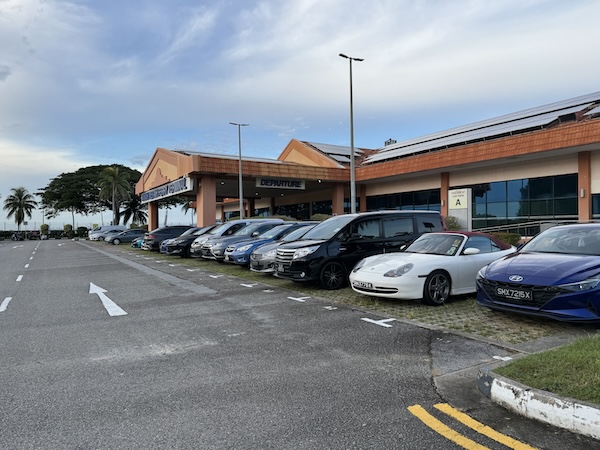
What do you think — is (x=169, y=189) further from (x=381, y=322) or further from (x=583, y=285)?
(x=583, y=285)

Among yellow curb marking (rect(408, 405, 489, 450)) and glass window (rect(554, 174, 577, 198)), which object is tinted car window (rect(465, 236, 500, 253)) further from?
glass window (rect(554, 174, 577, 198))

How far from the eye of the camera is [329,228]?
1080 cm

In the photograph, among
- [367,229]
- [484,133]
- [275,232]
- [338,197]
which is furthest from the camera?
[338,197]

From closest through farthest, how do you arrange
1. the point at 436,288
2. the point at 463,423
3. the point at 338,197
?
the point at 463,423 < the point at 436,288 < the point at 338,197

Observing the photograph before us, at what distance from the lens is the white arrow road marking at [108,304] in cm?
813

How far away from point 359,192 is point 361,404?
3353 centimetres

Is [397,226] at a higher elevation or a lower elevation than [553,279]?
higher

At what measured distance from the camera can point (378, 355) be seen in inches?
204

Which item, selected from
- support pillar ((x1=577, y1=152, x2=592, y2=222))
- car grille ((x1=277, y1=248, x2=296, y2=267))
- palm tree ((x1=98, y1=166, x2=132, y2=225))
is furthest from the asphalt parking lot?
palm tree ((x1=98, y1=166, x2=132, y2=225))

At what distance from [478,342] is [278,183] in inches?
1104

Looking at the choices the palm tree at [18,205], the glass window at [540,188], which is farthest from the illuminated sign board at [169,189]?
the palm tree at [18,205]

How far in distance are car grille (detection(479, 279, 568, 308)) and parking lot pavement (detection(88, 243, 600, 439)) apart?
0.40 meters

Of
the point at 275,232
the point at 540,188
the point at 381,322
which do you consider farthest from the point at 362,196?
the point at 381,322

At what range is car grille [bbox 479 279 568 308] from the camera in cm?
571
